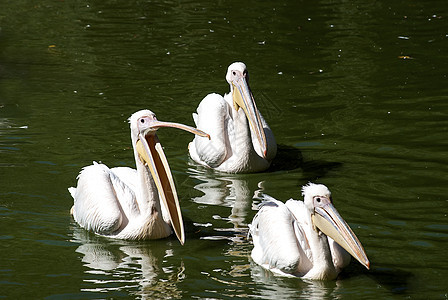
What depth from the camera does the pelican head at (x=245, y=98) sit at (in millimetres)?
7345

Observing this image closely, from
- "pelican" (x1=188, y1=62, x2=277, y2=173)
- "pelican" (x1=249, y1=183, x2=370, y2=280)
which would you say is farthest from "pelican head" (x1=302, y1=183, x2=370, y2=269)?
"pelican" (x1=188, y1=62, x2=277, y2=173)

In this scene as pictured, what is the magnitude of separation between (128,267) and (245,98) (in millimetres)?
2359

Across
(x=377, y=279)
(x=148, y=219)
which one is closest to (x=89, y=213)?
(x=148, y=219)

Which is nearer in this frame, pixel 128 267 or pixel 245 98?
pixel 128 267

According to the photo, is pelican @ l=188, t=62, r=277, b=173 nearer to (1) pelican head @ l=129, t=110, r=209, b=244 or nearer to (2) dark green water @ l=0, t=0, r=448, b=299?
(2) dark green water @ l=0, t=0, r=448, b=299

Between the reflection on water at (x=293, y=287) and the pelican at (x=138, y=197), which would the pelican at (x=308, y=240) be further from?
the pelican at (x=138, y=197)

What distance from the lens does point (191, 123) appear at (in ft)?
29.5

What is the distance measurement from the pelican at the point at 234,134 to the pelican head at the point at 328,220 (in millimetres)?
2028

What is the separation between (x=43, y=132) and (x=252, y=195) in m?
2.57

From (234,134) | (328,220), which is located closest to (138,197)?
(328,220)

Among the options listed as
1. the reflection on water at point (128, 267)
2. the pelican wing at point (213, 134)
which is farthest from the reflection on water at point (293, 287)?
the pelican wing at point (213, 134)

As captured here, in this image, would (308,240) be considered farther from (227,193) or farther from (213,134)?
(213,134)

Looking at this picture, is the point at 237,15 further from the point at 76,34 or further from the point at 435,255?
the point at 435,255

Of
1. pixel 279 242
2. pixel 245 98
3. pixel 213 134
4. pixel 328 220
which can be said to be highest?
pixel 245 98
